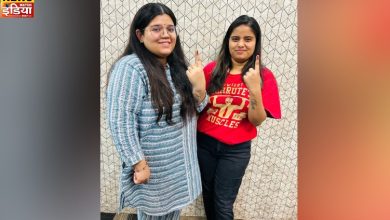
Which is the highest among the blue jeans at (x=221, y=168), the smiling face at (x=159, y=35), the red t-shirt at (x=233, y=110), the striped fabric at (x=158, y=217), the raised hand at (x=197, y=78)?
the smiling face at (x=159, y=35)

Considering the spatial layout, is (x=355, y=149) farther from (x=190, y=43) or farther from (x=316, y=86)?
(x=190, y=43)

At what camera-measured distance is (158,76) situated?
0.88 meters

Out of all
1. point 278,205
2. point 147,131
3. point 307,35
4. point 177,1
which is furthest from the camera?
point 278,205

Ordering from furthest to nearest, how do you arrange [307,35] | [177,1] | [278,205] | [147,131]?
1. [278,205]
2. [177,1]
3. [307,35]
4. [147,131]

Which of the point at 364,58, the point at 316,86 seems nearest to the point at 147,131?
the point at 316,86

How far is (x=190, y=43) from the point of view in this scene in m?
1.26

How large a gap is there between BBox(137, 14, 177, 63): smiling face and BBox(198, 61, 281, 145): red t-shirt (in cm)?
26

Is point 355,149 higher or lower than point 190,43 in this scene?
lower

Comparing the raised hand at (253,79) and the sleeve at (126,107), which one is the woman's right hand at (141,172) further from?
the raised hand at (253,79)

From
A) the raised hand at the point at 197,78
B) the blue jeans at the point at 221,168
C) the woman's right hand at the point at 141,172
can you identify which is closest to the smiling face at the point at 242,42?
the raised hand at the point at 197,78

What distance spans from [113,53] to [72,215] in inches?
22.1

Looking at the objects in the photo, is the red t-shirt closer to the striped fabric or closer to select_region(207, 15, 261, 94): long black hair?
select_region(207, 15, 261, 94): long black hair

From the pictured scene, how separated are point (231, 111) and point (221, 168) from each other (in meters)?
0.19

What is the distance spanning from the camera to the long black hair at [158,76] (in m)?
0.88
